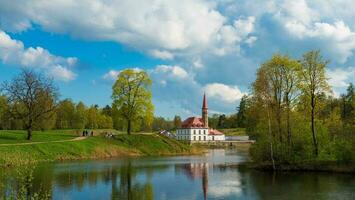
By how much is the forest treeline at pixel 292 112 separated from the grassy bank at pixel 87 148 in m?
26.8

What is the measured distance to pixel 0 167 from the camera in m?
44.0

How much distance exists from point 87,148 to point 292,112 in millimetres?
34856

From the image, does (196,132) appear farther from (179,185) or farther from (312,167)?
(179,185)

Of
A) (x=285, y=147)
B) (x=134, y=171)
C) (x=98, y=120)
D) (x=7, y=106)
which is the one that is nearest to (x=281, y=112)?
(x=285, y=147)

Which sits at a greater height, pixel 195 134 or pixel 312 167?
pixel 195 134

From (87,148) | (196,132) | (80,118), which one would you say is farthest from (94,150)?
(196,132)

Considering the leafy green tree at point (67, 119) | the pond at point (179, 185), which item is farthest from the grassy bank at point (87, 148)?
the leafy green tree at point (67, 119)

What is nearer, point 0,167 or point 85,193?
point 85,193

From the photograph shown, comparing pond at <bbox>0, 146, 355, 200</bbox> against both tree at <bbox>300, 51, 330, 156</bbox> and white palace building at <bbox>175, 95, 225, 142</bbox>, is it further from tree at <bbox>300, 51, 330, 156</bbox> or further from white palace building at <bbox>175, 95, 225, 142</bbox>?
white palace building at <bbox>175, 95, 225, 142</bbox>

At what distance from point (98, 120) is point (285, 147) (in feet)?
293

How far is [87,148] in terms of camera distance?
68125 mm

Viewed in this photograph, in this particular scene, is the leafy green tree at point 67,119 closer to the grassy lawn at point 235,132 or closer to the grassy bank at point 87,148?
the grassy bank at point 87,148

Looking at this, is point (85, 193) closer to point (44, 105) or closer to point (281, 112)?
point (281, 112)

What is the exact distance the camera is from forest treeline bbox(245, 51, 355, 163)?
4669 cm
